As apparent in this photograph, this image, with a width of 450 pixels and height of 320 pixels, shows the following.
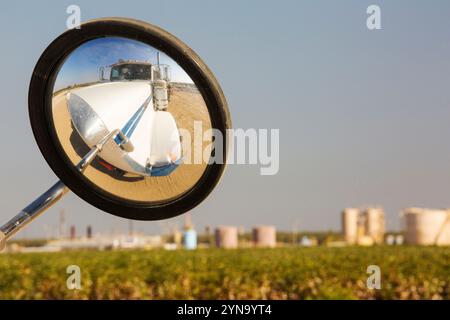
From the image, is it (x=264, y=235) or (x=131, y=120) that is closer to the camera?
(x=131, y=120)

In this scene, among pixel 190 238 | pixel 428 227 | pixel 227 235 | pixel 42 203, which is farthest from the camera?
pixel 227 235

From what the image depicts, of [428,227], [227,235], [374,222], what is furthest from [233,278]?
[374,222]

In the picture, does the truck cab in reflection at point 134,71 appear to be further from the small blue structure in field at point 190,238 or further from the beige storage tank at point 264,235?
the beige storage tank at point 264,235

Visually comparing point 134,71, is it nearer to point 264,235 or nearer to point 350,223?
point 264,235

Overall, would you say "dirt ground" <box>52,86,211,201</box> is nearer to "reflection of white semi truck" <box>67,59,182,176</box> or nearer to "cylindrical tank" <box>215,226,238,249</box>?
"reflection of white semi truck" <box>67,59,182,176</box>

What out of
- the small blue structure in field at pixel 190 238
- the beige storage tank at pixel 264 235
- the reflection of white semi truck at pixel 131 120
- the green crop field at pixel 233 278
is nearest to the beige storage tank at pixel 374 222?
the beige storage tank at pixel 264 235

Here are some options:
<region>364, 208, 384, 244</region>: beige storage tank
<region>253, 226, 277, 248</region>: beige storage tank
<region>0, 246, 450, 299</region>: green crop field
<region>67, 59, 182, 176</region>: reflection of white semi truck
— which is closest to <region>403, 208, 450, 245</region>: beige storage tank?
<region>253, 226, 277, 248</region>: beige storage tank
